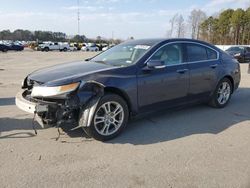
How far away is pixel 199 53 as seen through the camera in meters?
5.93

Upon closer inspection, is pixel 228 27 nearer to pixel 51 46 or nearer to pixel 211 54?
pixel 51 46

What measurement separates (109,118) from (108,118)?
0.06 ft

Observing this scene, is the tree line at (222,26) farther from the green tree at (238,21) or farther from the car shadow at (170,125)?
the car shadow at (170,125)

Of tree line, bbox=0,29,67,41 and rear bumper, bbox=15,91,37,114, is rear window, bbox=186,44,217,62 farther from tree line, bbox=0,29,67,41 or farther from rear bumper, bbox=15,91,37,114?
tree line, bbox=0,29,67,41

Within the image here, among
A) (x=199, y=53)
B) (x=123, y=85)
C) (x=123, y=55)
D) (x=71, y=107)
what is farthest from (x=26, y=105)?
(x=199, y=53)

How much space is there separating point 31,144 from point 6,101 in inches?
121

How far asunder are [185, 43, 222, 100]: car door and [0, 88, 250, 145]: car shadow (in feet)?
1.47

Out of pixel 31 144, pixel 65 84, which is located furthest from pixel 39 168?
pixel 65 84

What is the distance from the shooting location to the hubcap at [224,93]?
253 inches

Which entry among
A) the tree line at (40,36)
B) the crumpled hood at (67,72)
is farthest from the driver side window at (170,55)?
the tree line at (40,36)

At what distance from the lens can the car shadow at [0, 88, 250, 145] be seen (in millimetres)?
4613

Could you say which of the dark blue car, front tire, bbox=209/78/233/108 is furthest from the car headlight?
front tire, bbox=209/78/233/108

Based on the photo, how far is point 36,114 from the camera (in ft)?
13.9

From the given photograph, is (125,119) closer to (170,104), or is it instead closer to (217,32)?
(170,104)
